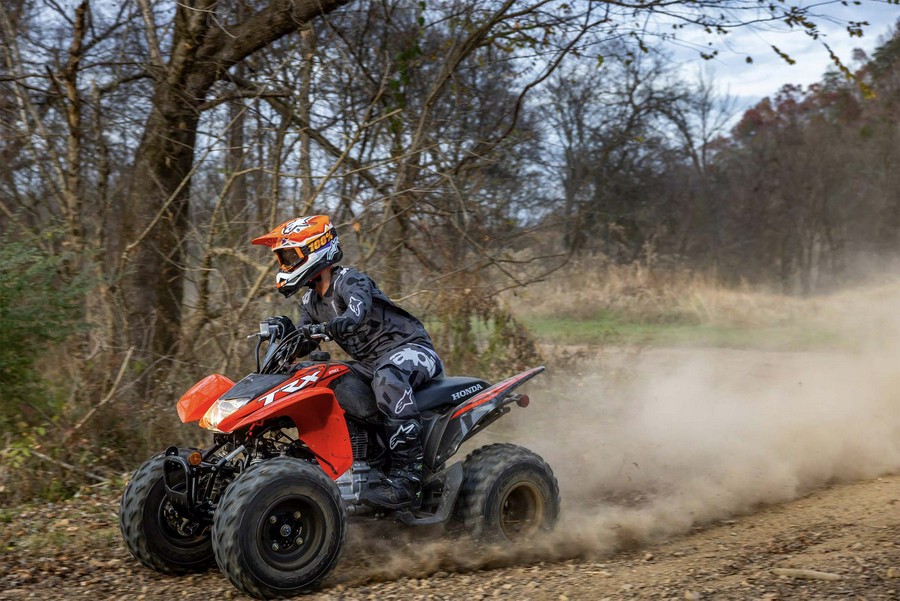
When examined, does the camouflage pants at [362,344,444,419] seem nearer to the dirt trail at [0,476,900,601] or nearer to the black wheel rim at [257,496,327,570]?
the black wheel rim at [257,496,327,570]

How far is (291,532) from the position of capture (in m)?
5.35

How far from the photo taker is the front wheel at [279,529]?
507 cm

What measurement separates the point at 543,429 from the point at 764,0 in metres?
5.51

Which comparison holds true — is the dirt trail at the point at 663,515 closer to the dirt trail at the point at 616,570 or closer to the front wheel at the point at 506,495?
the dirt trail at the point at 616,570

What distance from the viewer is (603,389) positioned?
12.2m

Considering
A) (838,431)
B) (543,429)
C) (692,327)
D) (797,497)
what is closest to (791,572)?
(797,497)

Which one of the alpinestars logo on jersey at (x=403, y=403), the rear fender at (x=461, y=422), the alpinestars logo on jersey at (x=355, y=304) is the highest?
the alpinestars logo on jersey at (x=355, y=304)

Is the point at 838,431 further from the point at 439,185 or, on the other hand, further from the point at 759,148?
the point at 759,148

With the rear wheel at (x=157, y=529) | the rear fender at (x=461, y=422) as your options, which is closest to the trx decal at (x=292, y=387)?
the rear wheel at (x=157, y=529)

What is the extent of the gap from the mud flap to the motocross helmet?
1.72 metres

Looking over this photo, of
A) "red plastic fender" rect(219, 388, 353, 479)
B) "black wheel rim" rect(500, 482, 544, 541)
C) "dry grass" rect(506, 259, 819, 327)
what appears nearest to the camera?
"red plastic fender" rect(219, 388, 353, 479)

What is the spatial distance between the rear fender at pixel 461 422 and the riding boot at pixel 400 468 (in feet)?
0.57

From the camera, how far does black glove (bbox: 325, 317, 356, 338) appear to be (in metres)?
5.77

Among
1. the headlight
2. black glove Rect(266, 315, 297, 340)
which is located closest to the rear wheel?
the headlight
